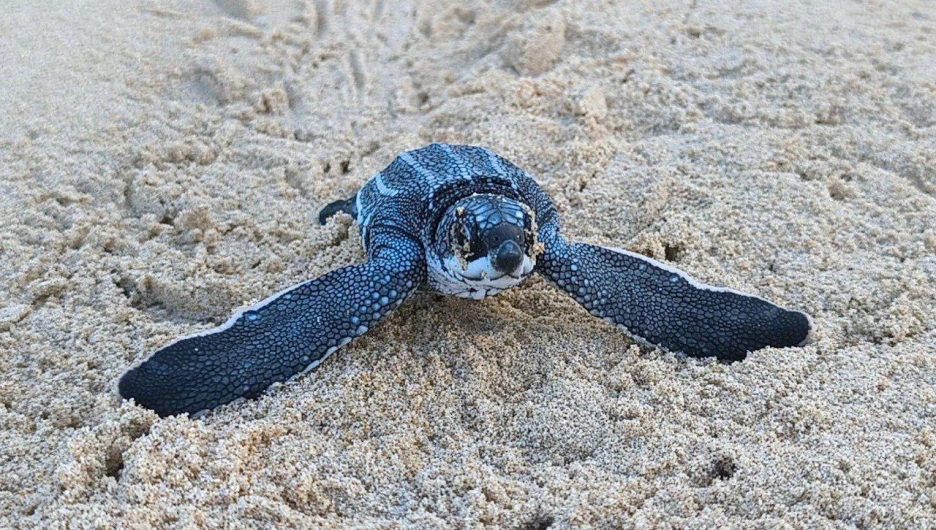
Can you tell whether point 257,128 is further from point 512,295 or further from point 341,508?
point 341,508

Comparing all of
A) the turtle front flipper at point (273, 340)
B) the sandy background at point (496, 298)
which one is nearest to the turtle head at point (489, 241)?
the turtle front flipper at point (273, 340)

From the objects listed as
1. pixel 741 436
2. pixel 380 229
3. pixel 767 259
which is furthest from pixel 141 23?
pixel 741 436

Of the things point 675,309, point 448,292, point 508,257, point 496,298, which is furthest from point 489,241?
point 675,309

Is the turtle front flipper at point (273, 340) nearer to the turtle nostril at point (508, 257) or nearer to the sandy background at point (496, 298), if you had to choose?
the sandy background at point (496, 298)

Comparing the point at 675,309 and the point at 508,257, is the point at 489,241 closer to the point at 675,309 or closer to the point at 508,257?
the point at 508,257

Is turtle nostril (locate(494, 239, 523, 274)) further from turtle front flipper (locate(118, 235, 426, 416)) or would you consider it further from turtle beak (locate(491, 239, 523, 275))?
turtle front flipper (locate(118, 235, 426, 416))

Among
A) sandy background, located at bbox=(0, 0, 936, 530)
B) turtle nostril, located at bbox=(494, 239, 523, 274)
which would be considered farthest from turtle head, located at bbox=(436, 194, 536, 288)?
sandy background, located at bbox=(0, 0, 936, 530)

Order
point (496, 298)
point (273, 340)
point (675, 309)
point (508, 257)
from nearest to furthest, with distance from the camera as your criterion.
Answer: point (508, 257) → point (273, 340) → point (675, 309) → point (496, 298)
